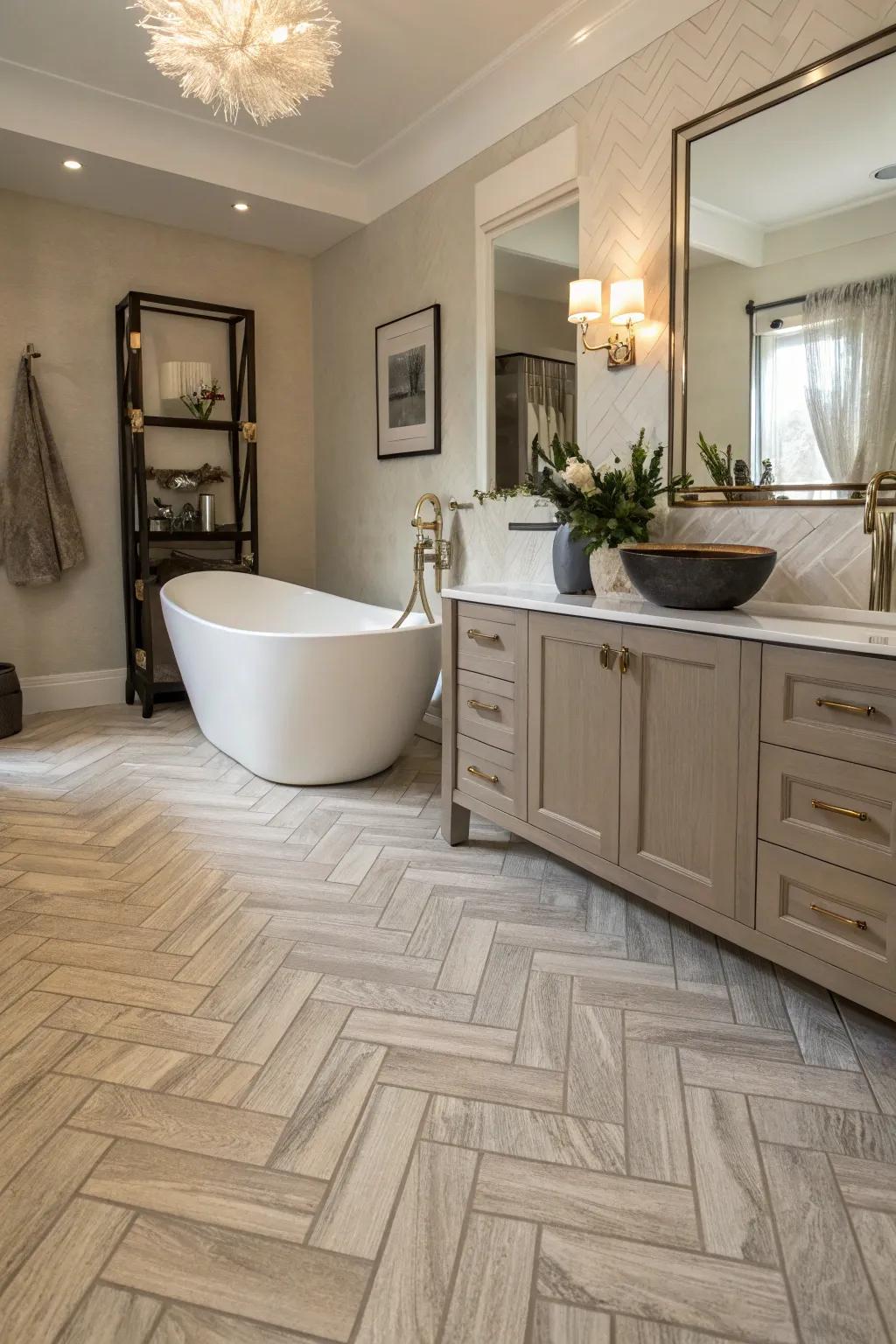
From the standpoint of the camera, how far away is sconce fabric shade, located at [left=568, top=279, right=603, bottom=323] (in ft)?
8.98

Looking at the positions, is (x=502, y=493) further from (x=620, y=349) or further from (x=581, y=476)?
(x=581, y=476)

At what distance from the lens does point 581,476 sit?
250cm

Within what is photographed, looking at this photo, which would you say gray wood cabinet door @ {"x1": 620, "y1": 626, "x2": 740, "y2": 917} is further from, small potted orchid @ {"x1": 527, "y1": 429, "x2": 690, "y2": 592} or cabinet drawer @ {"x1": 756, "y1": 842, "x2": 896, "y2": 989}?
small potted orchid @ {"x1": 527, "y1": 429, "x2": 690, "y2": 592}

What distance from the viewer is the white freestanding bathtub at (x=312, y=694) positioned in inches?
116

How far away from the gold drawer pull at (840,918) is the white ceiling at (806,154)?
166cm

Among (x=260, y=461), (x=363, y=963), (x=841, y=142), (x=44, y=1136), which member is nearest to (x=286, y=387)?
(x=260, y=461)

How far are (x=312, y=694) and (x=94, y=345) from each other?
Answer: 257 cm

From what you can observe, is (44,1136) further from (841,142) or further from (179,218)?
(179,218)

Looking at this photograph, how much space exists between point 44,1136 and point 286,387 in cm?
426

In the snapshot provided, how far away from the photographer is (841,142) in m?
2.08

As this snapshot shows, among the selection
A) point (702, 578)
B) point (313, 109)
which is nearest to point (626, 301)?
point (702, 578)

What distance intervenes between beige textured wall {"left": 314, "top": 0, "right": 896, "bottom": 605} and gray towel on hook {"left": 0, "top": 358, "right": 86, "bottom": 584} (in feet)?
4.81

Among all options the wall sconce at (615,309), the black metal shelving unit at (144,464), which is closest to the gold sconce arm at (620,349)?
the wall sconce at (615,309)

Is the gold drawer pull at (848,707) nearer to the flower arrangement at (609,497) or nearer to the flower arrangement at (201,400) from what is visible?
the flower arrangement at (609,497)
